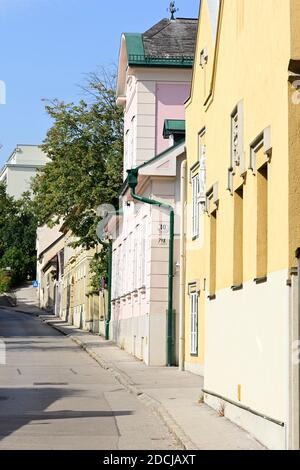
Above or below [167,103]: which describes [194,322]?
below

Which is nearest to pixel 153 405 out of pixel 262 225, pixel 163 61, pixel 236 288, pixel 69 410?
pixel 69 410

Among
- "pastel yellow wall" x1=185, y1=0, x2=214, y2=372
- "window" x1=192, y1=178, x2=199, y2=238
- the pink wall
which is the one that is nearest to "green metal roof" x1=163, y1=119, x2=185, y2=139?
the pink wall

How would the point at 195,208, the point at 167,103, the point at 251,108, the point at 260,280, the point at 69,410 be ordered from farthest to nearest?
the point at 167,103, the point at 195,208, the point at 69,410, the point at 251,108, the point at 260,280

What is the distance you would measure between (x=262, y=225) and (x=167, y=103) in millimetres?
19381

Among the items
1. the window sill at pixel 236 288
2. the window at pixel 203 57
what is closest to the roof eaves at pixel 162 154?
the window at pixel 203 57

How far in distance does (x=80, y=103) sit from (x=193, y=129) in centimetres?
1960

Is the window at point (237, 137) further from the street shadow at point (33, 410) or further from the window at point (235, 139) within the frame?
the street shadow at point (33, 410)

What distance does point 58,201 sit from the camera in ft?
134

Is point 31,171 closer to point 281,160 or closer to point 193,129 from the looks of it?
point 193,129

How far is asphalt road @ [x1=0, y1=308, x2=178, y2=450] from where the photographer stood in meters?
12.5

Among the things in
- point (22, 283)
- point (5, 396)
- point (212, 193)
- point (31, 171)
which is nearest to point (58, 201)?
point (5, 396)

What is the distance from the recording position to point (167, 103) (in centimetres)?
3091

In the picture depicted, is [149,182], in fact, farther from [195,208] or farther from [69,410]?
[69,410]
